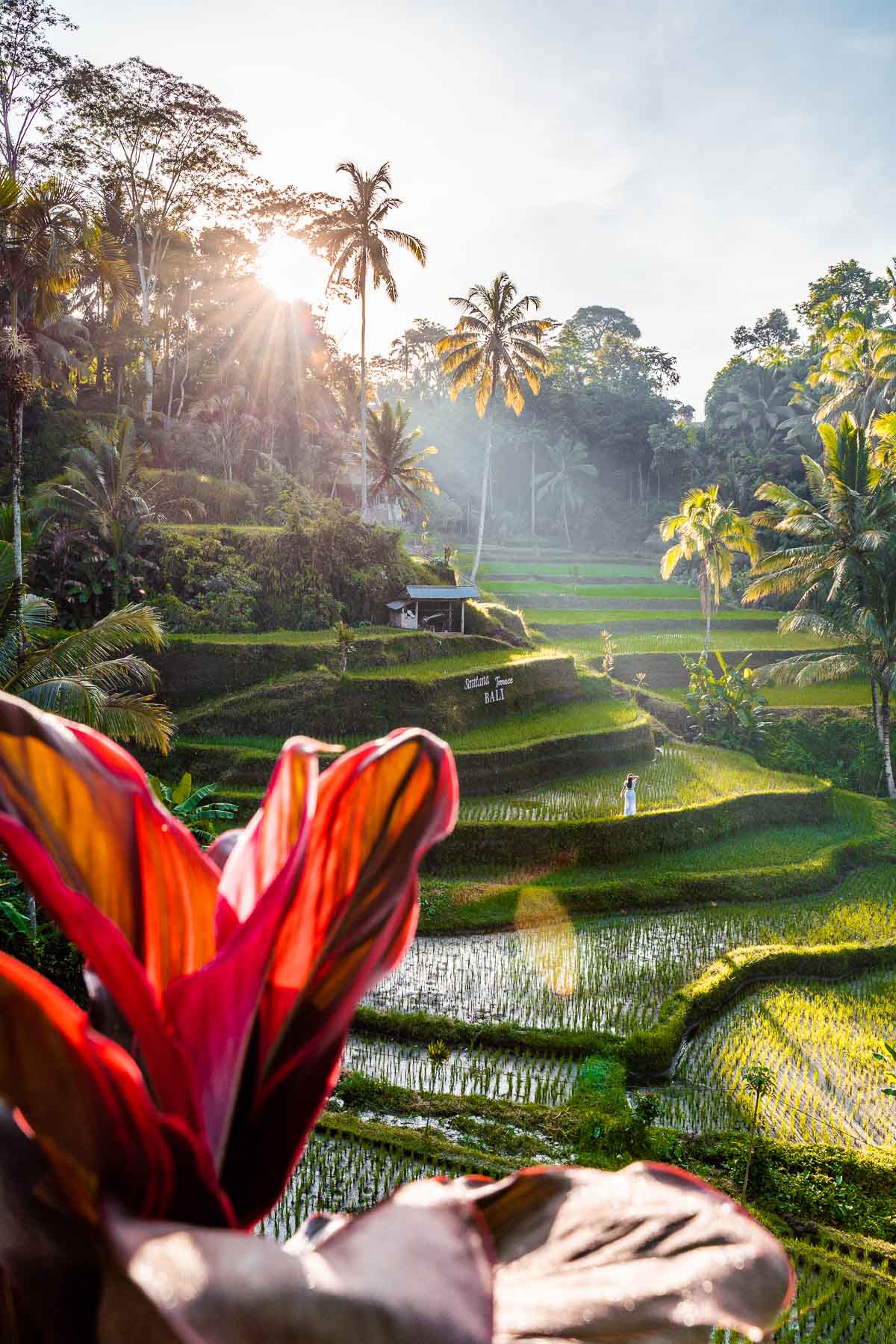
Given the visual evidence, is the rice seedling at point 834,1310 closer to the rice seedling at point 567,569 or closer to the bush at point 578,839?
the bush at point 578,839

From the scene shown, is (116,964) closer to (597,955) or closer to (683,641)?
(597,955)

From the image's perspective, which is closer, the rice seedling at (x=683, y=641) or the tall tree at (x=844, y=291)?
the rice seedling at (x=683, y=641)

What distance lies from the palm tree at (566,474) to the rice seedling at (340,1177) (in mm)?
33339

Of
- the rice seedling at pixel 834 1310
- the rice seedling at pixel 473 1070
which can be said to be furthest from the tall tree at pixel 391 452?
the rice seedling at pixel 834 1310

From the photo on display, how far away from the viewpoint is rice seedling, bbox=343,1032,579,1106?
21.9ft

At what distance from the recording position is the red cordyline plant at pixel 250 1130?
35 cm

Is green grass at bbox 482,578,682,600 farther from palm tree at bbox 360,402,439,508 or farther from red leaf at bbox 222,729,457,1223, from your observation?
red leaf at bbox 222,729,457,1223

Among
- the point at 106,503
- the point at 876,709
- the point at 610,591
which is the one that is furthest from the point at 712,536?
the point at 106,503

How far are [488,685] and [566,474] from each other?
81.3ft

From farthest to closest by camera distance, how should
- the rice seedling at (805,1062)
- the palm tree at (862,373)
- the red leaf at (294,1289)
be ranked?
the palm tree at (862,373) → the rice seedling at (805,1062) → the red leaf at (294,1289)

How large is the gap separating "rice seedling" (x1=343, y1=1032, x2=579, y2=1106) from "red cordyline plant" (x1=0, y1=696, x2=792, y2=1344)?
21.5 ft

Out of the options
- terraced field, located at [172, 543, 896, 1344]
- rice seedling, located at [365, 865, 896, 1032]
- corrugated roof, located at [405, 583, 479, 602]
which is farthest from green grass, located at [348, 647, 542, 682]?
rice seedling, located at [365, 865, 896, 1032]

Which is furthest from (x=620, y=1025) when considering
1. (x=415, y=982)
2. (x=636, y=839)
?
(x=636, y=839)

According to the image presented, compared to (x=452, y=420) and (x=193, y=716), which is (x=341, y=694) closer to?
(x=193, y=716)
